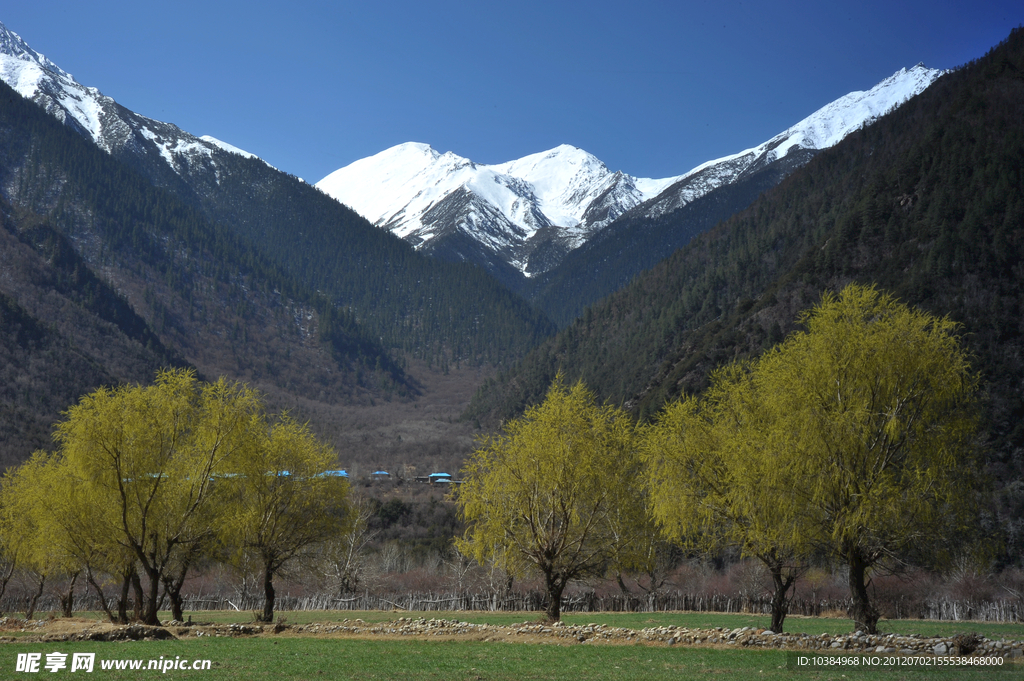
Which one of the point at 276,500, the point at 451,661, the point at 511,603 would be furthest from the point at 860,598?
the point at 511,603

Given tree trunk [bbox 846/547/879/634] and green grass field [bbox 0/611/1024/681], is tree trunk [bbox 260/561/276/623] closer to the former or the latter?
green grass field [bbox 0/611/1024/681]

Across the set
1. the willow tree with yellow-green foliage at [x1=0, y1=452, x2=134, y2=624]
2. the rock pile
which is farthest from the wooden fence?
the rock pile

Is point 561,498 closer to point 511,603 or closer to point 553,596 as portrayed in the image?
point 553,596

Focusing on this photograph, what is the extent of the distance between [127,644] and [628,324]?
514 feet

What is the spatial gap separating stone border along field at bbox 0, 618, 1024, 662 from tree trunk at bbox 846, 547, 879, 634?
6.94 ft

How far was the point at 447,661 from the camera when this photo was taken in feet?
71.2

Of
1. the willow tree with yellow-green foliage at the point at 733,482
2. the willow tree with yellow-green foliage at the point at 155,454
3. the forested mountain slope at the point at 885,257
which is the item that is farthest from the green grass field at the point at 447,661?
the forested mountain slope at the point at 885,257

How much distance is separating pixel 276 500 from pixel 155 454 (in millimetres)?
6540

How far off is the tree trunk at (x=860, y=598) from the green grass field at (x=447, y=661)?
3781 mm

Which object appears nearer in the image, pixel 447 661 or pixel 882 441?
pixel 447 661

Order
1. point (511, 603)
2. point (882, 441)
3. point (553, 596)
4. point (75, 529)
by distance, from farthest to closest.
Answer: point (511, 603) → point (553, 596) → point (75, 529) → point (882, 441)

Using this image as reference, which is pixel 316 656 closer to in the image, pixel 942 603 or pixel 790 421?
pixel 790 421

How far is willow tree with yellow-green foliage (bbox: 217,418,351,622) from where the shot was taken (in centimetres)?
3538

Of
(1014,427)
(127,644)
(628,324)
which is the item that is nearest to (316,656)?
(127,644)
